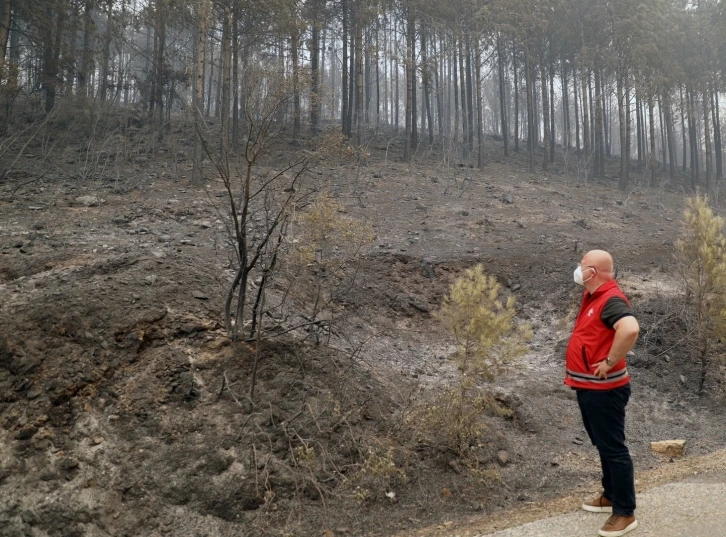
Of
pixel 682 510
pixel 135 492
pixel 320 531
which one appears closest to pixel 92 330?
pixel 135 492

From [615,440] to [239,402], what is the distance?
10.2ft

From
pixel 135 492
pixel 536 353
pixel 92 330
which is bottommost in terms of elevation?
pixel 135 492

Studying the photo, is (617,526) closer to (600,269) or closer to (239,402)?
(600,269)

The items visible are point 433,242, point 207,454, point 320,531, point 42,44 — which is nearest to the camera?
point 320,531

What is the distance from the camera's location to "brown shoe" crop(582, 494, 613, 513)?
3498mm

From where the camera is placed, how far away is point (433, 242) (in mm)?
10914

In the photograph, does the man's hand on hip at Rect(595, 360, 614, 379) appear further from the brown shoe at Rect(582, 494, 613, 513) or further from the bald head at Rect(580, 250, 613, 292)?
the brown shoe at Rect(582, 494, 613, 513)

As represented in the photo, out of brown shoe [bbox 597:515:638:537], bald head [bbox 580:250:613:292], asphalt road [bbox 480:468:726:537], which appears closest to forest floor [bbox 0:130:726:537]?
asphalt road [bbox 480:468:726:537]

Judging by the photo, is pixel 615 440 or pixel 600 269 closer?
pixel 615 440

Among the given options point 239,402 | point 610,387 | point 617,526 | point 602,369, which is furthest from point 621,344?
point 239,402

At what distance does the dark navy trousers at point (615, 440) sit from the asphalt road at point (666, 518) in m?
0.21

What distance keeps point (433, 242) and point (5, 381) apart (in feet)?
25.5

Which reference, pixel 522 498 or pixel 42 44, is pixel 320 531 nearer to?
pixel 522 498

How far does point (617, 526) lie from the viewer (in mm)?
3100
